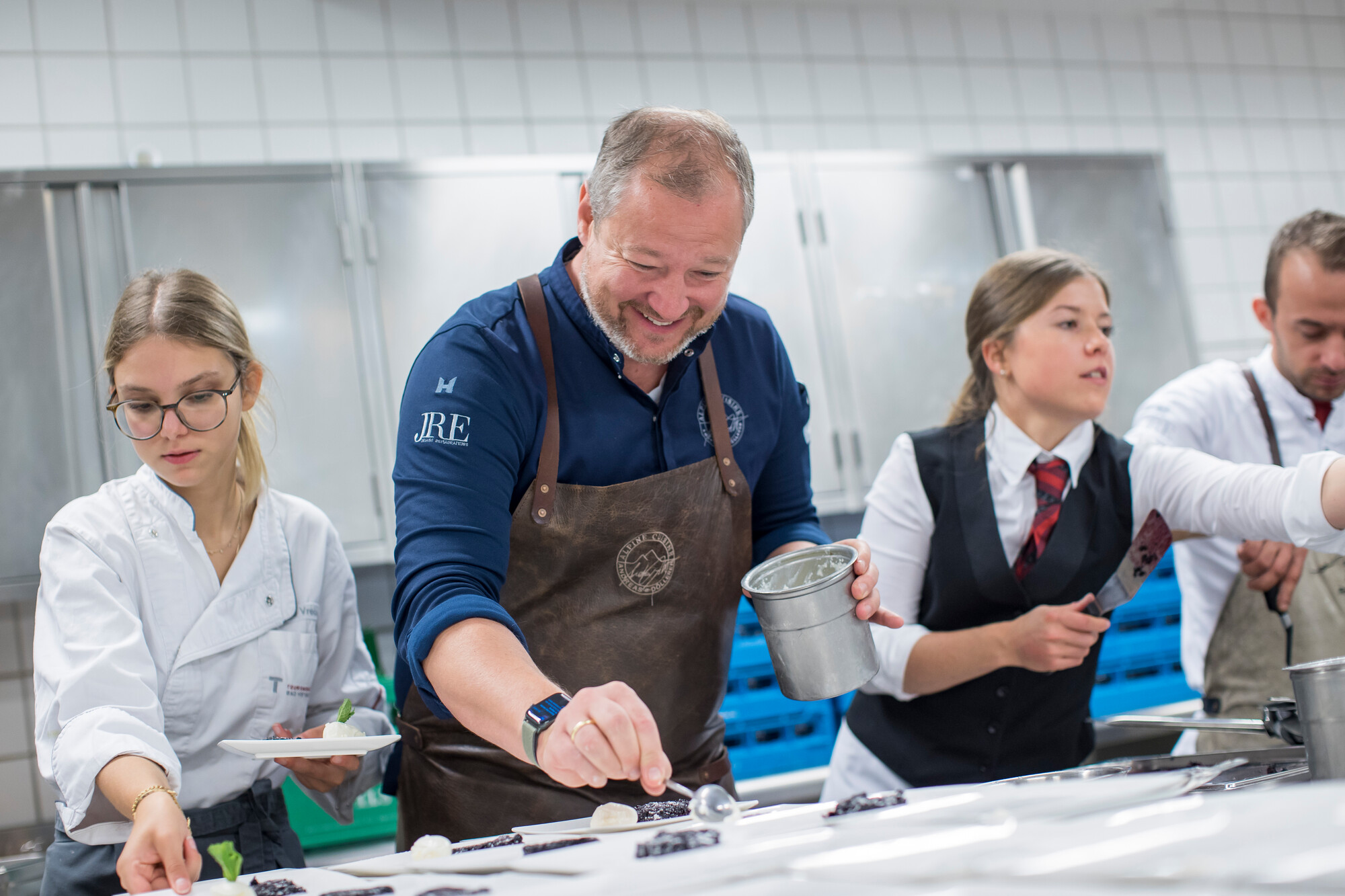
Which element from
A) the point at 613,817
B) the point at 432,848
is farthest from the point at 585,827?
the point at 432,848

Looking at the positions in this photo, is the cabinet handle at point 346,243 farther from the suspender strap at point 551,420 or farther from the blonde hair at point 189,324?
the suspender strap at point 551,420

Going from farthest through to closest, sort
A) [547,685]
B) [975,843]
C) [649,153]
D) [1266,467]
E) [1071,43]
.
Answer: [1071,43] → [1266,467] → [649,153] → [547,685] → [975,843]

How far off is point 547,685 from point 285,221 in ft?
6.52

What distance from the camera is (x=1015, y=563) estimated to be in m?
1.67

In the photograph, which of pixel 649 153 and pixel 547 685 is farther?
pixel 649 153

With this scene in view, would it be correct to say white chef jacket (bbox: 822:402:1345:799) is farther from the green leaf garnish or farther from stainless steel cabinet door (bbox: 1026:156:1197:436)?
stainless steel cabinet door (bbox: 1026:156:1197:436)

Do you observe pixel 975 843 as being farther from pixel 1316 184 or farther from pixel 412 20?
pixel 1316 184

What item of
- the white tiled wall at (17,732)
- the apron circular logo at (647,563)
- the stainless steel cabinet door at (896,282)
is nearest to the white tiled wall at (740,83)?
the stainless steel cabinet door at (896,282)

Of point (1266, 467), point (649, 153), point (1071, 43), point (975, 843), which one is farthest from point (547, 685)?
point (1071, 43)

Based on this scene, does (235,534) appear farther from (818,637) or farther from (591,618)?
(818,637)

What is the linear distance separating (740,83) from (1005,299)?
1951 millimetres

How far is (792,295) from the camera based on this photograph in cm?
300

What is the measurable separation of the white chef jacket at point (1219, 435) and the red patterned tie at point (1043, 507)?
334 millimetres

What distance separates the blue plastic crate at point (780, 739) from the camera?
102 inches
